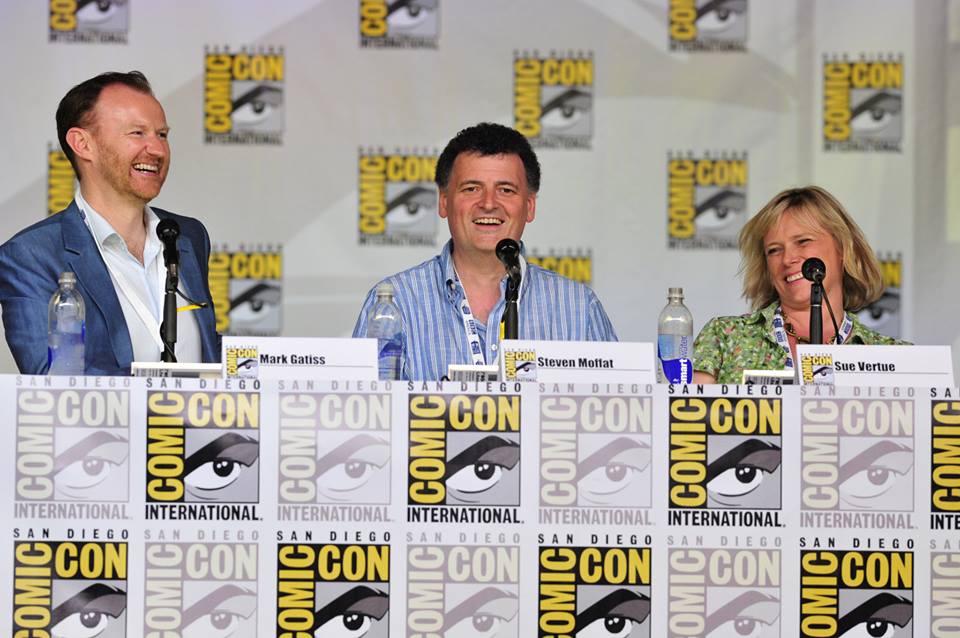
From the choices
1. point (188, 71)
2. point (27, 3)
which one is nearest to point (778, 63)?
point (188, 71)

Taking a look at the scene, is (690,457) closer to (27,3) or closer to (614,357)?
(614,357)

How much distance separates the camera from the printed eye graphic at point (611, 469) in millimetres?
2361

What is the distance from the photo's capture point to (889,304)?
15.9ft

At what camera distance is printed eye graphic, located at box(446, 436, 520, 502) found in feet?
7.70

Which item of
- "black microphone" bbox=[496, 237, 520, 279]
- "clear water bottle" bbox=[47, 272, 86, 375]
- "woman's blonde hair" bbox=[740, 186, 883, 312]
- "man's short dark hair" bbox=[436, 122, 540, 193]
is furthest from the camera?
"man's short dark hair" bbox=[436, 122, 540, 193]

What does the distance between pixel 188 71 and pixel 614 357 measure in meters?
2.97

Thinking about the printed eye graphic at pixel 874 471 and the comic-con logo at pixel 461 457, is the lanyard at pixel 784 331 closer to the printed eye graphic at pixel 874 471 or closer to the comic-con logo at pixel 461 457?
the printed eye graphic at pixel 874 471

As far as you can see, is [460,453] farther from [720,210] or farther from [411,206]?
[720,210]

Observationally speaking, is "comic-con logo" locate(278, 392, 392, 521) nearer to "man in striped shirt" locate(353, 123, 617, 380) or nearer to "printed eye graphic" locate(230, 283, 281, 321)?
"man in striped shirt" locate(353, 123, 617, 380)

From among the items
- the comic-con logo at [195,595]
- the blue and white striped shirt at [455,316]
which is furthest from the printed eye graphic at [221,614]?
the blue and white striped shirt at [455,316]

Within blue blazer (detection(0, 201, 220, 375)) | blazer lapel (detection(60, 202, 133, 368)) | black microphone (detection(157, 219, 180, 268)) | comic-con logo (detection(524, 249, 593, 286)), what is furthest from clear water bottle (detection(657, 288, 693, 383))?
comic-con logo (detection(524, 249, 593, 286))

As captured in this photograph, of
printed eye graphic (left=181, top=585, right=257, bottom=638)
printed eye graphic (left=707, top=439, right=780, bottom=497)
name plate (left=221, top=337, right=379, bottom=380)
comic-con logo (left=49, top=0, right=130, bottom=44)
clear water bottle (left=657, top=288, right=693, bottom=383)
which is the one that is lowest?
printed eye graphic (left=181, top=585, right=257, bottom=638)

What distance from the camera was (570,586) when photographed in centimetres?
234

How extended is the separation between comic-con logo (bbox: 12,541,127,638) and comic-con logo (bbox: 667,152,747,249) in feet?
10.1
